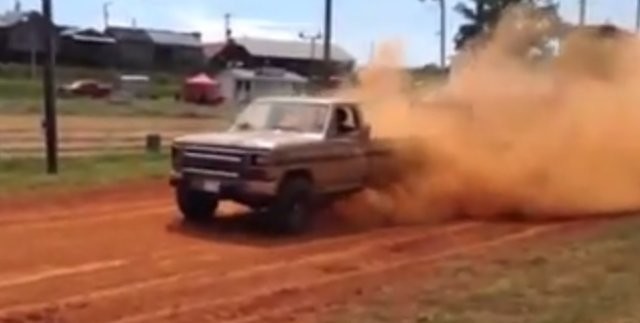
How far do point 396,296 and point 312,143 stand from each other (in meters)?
5.94

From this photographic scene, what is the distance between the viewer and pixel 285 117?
18828 mm

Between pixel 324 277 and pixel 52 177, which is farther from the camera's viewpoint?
pixel 52 177

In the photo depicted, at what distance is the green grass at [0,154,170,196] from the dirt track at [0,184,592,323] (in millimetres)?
1965

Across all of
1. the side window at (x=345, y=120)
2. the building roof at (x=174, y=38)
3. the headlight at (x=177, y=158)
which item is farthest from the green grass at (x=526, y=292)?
the building roof at (x=174, y=38)

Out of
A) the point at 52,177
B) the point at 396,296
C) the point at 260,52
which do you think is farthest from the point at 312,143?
the point at 260,52

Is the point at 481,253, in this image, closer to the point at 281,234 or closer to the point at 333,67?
the point at 281,234

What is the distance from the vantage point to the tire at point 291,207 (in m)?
17.6

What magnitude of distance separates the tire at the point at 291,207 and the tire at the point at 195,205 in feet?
3.36

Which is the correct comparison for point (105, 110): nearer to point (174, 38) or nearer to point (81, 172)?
point (81, 172)

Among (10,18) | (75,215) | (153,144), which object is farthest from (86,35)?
(75,215)

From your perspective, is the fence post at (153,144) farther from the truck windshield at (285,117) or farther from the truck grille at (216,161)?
the truck grille at (216,161)

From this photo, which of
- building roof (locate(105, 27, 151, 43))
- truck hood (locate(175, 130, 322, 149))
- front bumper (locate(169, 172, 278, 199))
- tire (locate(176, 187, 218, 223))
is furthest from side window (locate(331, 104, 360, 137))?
building roof (locate(105, 27, 151, 43))

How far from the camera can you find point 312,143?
18125mm

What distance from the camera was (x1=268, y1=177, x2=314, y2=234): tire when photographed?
17609 millimetres
